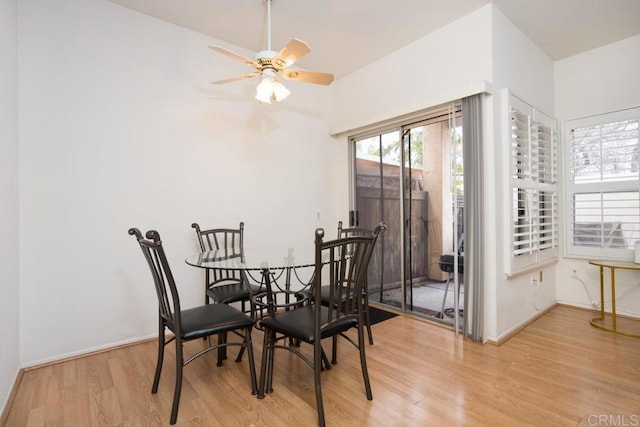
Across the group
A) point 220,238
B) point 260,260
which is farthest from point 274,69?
point 220,238

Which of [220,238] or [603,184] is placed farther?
[603,184]

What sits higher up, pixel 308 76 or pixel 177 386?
pixel 308 76

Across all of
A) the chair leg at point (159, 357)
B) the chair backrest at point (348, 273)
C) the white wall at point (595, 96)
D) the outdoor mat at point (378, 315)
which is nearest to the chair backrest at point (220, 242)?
the chair leg at point (159, 357)

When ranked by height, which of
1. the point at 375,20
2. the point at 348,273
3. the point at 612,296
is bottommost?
the point at 612,296

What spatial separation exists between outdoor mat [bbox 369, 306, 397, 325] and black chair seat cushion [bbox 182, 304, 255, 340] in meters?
1.67

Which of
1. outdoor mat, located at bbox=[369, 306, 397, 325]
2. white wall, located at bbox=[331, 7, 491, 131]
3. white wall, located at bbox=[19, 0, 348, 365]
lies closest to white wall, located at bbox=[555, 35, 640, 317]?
white wall, located at bbox=[331, 7, 491, 131]

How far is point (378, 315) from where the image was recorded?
134 inches

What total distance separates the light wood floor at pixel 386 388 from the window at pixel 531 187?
81 cm

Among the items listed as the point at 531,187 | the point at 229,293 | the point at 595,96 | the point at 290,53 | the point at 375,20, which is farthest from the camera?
the point at 595,96

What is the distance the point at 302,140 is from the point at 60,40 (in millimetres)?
2334

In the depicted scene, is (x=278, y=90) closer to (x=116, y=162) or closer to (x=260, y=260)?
A: (x=260, y=260)

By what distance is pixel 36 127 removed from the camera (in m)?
2.30

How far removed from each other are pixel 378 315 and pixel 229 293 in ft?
5.38

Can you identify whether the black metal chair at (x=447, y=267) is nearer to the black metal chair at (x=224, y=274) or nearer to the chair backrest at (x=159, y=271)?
the black metal chair at (x=224, y=274)
